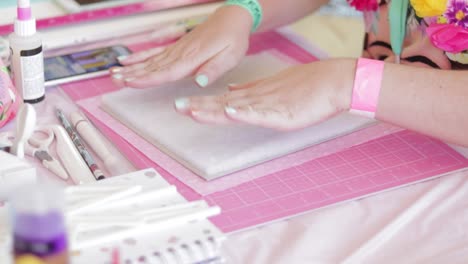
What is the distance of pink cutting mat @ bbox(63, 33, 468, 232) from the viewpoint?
950 mm

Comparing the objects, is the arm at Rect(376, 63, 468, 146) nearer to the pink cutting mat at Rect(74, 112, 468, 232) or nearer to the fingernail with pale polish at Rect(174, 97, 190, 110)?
the pink cutting mat at Rect(74, 112, 468, 232)

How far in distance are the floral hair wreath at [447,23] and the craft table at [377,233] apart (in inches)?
7.5

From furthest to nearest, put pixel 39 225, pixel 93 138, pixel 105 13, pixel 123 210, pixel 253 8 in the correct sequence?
pixel 105 13, pixel 253 8, pixel 93 138, pixel 123 210, pixel 39 225

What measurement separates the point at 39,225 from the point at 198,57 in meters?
0.68

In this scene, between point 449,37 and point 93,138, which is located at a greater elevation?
point 449,37

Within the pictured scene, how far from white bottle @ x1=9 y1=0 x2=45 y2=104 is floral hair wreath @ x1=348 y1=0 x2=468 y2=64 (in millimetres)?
529

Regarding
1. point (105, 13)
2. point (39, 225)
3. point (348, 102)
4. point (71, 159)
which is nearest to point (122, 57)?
point (105, 13)

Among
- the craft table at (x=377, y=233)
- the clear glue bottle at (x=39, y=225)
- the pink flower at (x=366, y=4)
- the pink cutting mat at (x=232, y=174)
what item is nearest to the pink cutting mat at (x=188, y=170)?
the pink cutting mat at (x=232, y=174)

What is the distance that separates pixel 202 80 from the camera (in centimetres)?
117

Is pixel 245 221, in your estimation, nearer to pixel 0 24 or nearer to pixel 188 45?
pixel 188 45

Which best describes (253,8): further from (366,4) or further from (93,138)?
(93,138)

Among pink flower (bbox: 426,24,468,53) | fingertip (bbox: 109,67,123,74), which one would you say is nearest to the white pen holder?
fingertip (bbox: 109,67,123,74)

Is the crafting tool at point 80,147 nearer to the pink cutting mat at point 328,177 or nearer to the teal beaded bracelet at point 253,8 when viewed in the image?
the pink cutting mat at point 328,177

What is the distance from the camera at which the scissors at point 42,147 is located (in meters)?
1.00
